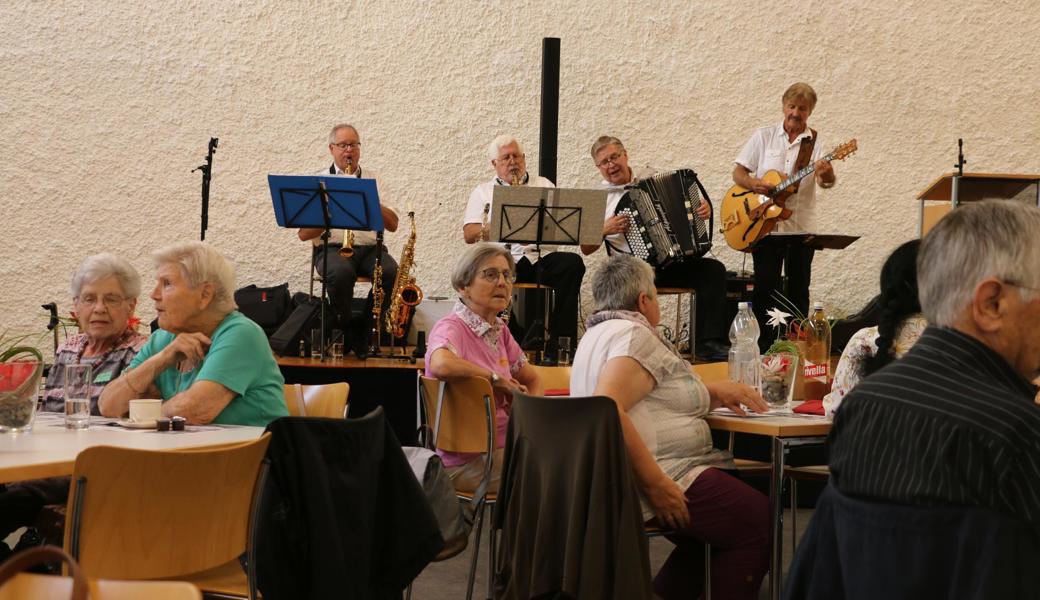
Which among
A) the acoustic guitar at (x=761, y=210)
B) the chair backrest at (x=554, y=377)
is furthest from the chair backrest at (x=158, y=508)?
the acoustic guitar at (x=761, y=210)

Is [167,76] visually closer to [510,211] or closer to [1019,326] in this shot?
[510,211]

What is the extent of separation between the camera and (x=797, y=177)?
6352mm

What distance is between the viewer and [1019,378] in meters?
1.44

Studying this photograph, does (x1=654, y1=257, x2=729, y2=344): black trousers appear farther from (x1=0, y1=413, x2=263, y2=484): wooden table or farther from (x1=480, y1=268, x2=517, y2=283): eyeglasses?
(x1=0, y1=413, x2=263, y2=484): wooden table

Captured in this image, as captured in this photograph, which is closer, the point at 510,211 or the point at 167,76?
the point at 510,211

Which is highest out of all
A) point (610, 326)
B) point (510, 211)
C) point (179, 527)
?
point (510, 211)

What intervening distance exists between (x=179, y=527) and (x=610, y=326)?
1.42 m

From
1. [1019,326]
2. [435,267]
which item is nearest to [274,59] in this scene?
[435,267]

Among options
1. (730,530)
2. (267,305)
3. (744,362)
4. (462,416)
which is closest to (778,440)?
(730,530)

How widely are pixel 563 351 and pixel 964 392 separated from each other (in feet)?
16.5

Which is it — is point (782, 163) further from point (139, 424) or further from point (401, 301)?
point (139, 424)

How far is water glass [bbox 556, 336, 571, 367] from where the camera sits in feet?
20.9

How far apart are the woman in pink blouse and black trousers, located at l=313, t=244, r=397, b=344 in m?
2.41

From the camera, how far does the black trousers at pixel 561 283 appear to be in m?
6.78
